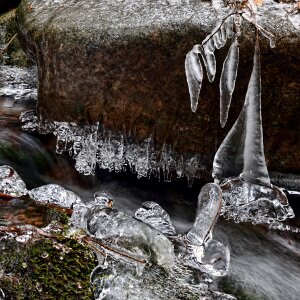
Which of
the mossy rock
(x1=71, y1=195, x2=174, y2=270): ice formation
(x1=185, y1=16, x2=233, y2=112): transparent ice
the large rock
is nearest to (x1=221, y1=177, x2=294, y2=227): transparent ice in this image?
the large rock

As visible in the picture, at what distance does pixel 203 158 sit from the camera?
3760mm

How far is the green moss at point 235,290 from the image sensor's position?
2.62 m

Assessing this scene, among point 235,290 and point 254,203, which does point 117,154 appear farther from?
point 235,290

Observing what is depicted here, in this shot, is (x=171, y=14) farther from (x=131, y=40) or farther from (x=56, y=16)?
(x=56, y=16)

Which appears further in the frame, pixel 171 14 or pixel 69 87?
pixel 69 87

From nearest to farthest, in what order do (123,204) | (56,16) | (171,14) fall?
(171,14) → (123,204) → (56,16)

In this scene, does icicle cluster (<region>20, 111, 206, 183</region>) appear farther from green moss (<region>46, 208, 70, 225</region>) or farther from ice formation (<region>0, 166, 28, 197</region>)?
green moss (<region>46, 208, 70, 225</region>)

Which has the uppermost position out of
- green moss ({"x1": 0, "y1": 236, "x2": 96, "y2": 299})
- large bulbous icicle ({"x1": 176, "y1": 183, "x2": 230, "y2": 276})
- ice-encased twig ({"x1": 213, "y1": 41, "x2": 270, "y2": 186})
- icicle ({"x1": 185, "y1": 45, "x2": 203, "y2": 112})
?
icicle ({"x1": 185, "y1": 45, "x2": 203, "y2": 112})

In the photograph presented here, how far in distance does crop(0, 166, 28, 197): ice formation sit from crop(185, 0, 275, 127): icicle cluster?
58.6 inches

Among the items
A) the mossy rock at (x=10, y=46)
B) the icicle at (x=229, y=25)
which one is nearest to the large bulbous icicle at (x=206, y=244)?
the icicle at (x=229, y=25)

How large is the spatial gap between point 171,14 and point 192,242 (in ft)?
6.09

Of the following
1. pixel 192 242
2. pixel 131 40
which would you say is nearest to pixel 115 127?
pixel 131 40

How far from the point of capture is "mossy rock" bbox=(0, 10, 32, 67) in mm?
7746

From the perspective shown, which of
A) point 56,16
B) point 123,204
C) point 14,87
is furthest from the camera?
point 14,87
